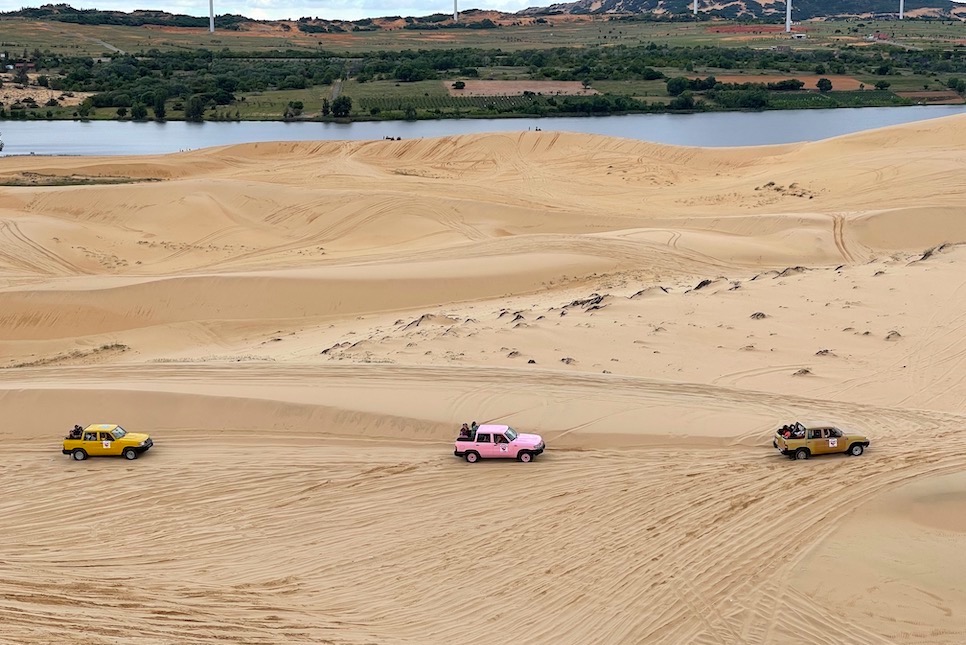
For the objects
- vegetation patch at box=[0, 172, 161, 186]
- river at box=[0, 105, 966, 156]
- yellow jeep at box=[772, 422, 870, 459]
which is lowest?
yellow jeep at box=[772, 422, 870, 459]

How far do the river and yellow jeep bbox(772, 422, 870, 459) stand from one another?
51572 millimetres

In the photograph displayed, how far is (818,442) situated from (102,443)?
12516mm

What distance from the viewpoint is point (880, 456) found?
1775cm

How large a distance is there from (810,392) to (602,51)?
10332cm

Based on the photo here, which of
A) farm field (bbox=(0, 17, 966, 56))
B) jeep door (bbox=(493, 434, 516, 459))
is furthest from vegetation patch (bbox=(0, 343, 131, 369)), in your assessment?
farm field (bbox=(0, 17, 966, 56))

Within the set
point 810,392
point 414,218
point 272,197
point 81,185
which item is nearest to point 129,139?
point 81,185

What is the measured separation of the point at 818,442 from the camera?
17.8 m

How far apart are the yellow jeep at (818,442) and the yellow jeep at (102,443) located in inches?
446

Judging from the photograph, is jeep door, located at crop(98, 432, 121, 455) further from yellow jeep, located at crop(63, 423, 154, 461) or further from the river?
the river

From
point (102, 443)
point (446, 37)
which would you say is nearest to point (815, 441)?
point (102, 443)

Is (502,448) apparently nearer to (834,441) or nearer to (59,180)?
(834,441)

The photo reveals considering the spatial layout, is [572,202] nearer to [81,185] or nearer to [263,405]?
[81,185]

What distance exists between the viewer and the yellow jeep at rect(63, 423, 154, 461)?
19.1 meters

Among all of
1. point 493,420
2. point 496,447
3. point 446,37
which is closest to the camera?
point 496,447
